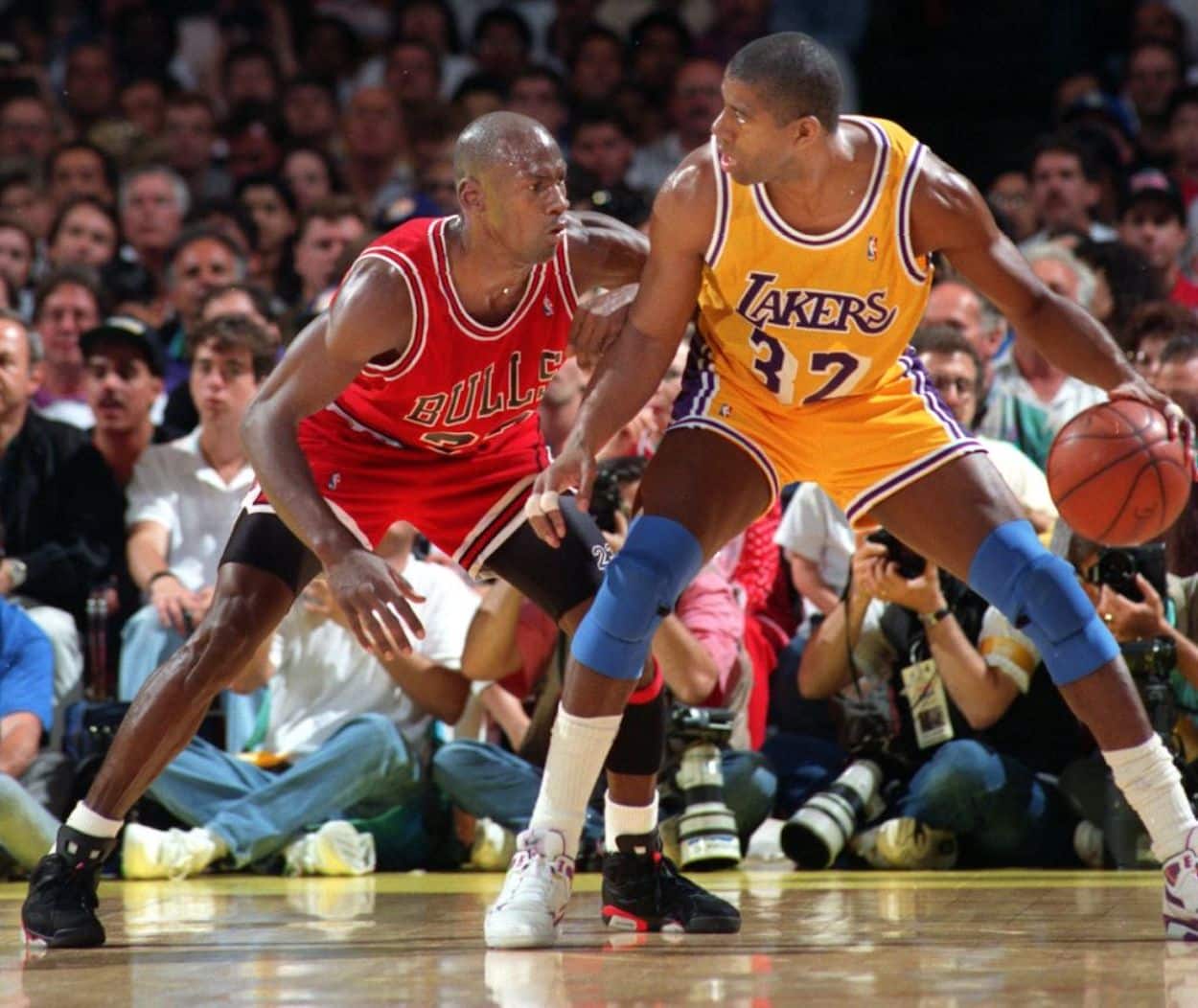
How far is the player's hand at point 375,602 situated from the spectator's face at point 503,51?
7.55 metres

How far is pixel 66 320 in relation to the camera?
335 inches

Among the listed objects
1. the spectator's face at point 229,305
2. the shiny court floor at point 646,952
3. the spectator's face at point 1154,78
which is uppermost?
the spectator's face at point 1154,78

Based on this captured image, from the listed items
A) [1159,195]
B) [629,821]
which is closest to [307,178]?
[1159,195]

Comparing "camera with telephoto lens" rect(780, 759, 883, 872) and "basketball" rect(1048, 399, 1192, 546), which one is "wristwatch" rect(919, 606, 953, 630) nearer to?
"camera with telephoto lens" rect(780, 759, 883, 872)

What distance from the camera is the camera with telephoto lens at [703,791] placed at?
6066 mm

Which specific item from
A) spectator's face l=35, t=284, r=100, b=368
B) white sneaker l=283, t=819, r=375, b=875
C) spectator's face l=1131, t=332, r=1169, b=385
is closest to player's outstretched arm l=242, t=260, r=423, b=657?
white sneaker l=283, t=819, r=375, b=875

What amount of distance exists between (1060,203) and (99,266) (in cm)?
438

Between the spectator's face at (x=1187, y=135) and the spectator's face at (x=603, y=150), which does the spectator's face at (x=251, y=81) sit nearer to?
the spectator's face at (x=603, y=150)

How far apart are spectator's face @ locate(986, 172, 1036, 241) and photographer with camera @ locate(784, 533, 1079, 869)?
3.25 meters

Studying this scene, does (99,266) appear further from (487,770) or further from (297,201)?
(487,770)

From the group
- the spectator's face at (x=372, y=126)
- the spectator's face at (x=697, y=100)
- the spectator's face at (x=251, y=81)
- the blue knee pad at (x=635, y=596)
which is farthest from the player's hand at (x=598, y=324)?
the spectator's face at (x=251, y=81)

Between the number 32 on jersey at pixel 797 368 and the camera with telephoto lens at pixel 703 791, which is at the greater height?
the number 32 on jersey at pixel 797 368

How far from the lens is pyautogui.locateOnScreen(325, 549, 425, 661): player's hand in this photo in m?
4.17

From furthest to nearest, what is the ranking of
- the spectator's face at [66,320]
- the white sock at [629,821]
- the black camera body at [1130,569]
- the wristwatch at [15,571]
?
the spectator's face at [66,320] < the wristwatch at [15,571] < the black camera body at [1130,569] < the white sock at [629,821]
